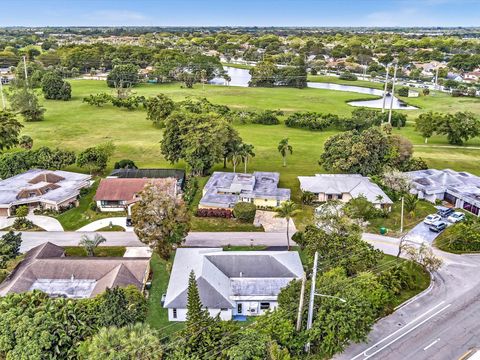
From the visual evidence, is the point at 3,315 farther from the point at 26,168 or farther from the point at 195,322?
the point at 26,168

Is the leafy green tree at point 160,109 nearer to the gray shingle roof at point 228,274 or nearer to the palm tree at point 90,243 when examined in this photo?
the palm tree at point 90,243

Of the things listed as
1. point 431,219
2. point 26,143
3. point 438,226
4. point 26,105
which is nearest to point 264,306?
point 438,226

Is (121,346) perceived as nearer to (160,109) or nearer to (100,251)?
(100,251)

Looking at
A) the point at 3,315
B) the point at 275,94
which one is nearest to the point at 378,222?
the point at 3,315

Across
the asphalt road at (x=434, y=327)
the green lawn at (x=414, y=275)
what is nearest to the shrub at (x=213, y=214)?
the green lawn at (x=414, y=275)

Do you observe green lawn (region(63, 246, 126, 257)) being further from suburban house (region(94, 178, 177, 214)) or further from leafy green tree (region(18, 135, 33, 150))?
leafy green tree (region(18, 135, 33, 150))

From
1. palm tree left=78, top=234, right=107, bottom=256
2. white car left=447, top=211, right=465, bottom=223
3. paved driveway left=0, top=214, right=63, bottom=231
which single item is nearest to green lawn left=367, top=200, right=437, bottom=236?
white car left=447, top=211, right=465, bottom=223
